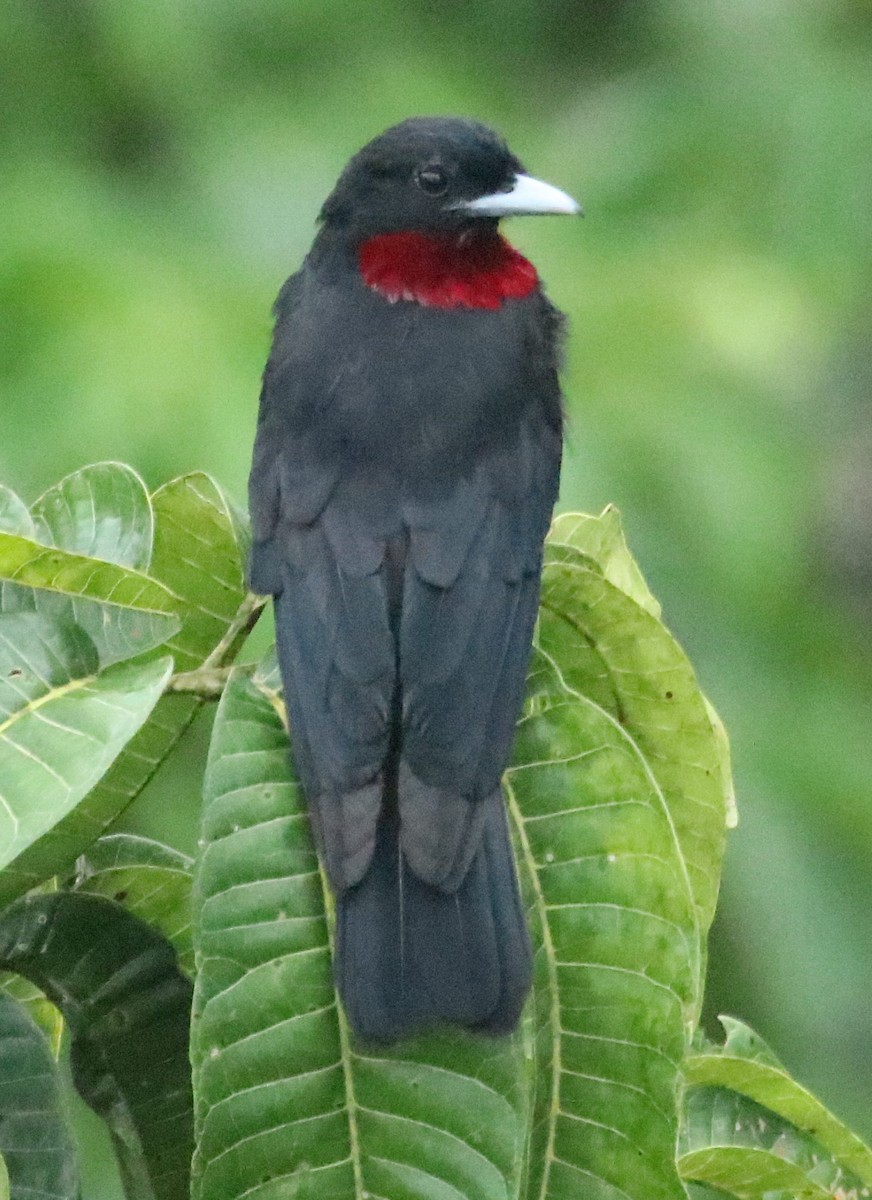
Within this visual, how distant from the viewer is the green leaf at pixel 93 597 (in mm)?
1912

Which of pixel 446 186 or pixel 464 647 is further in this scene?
pixel 446 186

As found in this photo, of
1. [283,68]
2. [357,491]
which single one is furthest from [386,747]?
[283,68]

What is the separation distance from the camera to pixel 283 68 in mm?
5465

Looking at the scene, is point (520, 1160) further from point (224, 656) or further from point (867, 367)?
point (867, 367)

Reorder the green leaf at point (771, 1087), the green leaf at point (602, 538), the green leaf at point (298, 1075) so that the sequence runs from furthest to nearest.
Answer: the green leaf at point (602, 538), the green leaf at point (771, 1087), the green leaf at point (298, 1075)

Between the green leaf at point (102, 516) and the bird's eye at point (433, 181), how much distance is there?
1.11m

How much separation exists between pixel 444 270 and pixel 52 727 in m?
1.37

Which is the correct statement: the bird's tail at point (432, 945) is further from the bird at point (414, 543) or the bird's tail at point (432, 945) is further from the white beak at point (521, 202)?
the white beak at point (521, 202)

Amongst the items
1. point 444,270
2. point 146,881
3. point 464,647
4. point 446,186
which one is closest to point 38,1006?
point 146,881

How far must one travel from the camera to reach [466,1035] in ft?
6.34

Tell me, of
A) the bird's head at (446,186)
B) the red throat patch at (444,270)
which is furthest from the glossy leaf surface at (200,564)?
the bird's head at (446,186)

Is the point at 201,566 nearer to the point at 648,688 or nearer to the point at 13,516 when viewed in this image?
the point at 13,516

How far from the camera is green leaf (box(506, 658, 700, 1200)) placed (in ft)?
6.37

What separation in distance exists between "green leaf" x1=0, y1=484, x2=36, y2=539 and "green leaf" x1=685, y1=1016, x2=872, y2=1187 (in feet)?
2.86
